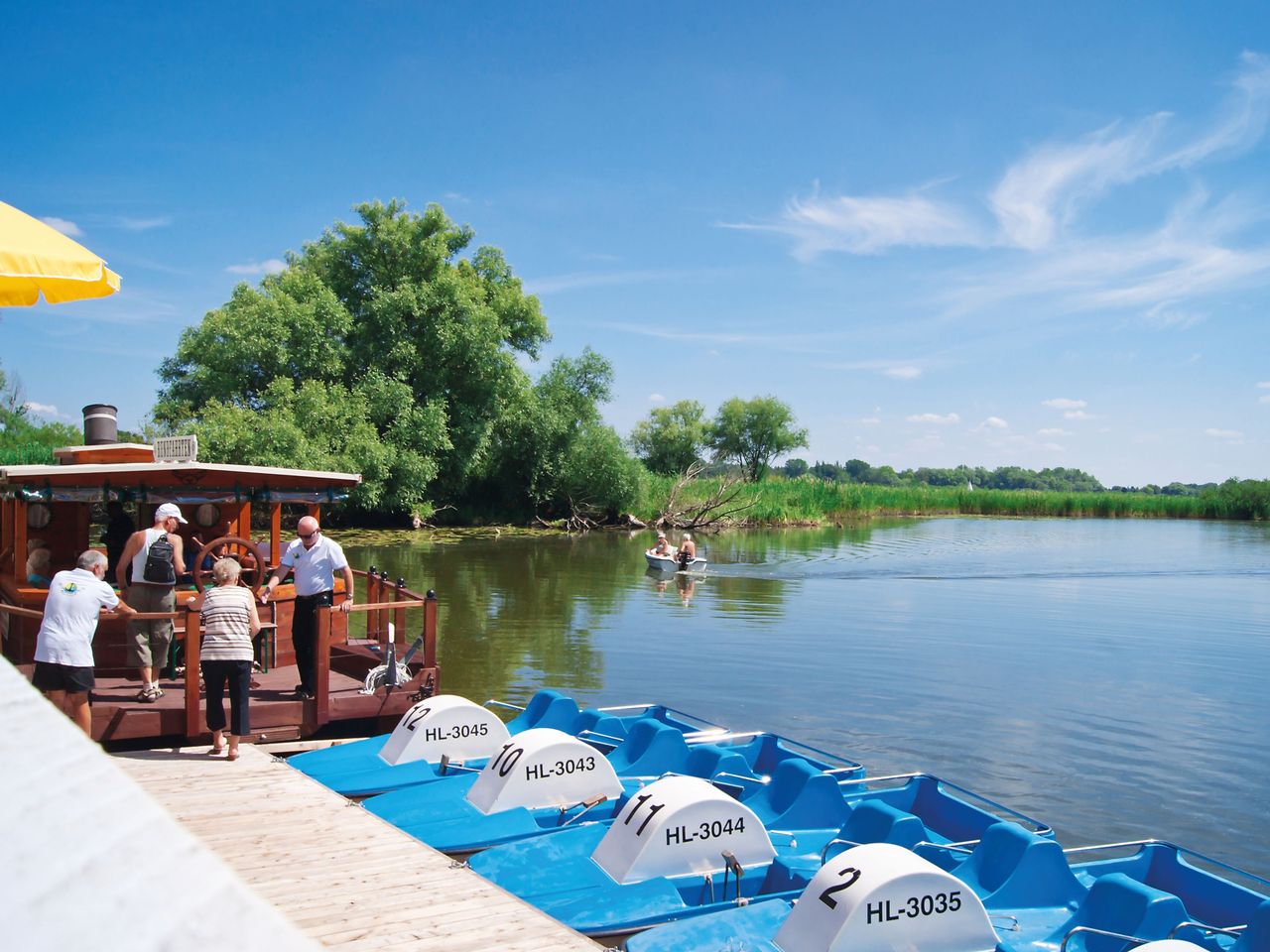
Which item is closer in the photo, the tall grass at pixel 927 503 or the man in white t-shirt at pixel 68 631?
the man in white t-shirt at pixel 68 631

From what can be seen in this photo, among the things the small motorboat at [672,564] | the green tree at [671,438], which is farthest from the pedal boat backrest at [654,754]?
the green tree at [671,438]

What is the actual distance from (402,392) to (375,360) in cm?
258

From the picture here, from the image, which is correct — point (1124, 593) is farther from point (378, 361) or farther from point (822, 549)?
point (378, 361)

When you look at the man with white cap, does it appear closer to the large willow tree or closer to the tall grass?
the large willow tree

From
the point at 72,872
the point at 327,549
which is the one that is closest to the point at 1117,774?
the point at 327,549

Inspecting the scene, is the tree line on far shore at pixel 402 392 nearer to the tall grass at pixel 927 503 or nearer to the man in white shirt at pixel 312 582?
the tall grass at pixel 927 503

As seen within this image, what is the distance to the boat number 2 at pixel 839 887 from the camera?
6.33 m

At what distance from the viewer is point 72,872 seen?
73 centimetres

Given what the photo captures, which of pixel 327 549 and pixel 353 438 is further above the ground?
pixel 353 438

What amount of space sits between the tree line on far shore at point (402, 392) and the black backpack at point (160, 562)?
2501 centimetres

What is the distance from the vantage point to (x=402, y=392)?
42.9m

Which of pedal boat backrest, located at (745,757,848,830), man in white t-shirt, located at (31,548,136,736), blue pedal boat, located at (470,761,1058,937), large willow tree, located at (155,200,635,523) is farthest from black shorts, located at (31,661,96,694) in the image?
large willow tree, located at (155,200,635,523)

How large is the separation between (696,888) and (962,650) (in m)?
14.2

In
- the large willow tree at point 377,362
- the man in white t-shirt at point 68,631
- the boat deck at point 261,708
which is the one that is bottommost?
the boat deck at point 261,708
